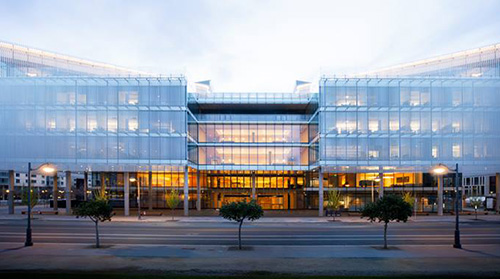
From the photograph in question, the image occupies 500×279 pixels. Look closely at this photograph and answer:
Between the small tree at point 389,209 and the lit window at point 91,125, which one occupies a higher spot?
the lit window at point 91,125

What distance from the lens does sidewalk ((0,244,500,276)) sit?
19.9 metres

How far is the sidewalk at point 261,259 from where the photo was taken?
19875 mm

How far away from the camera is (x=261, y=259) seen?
22688mm

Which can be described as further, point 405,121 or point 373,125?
point 373,125

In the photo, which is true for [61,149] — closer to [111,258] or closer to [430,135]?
[111,258]

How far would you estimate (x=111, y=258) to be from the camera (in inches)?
900

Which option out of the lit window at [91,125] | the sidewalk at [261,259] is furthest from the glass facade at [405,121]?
the lit window at [91,125]

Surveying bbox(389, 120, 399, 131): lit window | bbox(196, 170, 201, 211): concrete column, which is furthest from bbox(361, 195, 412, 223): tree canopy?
bbox(196, 170, 201, 211): concrete column

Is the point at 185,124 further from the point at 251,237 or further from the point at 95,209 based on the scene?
the point at 95,209

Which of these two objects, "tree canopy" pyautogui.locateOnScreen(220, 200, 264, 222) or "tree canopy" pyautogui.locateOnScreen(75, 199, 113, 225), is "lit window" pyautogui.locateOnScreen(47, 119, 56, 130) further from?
"tree canopy" pyautogui.locateOnScreen(220, 200, 264, 222)

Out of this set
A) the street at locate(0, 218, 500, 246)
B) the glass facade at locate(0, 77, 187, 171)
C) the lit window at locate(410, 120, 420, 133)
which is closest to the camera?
the street at locate(0, 218, 500, 246)

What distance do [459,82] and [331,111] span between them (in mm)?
19815

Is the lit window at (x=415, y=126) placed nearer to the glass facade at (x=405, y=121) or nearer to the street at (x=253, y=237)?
the glass facade at (x=405, y=121)

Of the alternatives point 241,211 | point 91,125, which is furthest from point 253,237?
point 91,125
